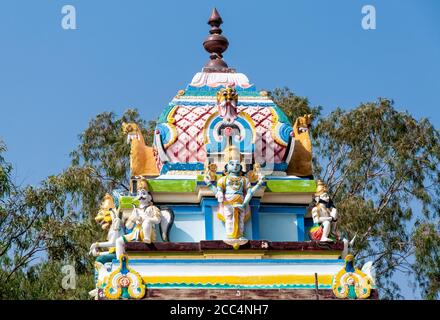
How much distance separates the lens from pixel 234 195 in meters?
17.5

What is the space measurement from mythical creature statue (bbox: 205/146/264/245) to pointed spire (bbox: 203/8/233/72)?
11.2 ft

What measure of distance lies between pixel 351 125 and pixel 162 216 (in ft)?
45.3

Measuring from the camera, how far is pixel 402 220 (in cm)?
2983

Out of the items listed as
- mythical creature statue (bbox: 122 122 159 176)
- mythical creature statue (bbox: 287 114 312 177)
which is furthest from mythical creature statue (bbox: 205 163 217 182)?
mythical creature statue (bbox: 287 114 312 177)

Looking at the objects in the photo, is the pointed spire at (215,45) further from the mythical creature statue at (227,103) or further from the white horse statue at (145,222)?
the white horse statue at (145,222)

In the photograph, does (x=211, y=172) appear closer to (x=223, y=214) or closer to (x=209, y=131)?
(x=223, y=214)

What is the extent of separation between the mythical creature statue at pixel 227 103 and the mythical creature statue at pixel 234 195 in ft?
3.14

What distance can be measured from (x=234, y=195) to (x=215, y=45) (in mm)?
4506

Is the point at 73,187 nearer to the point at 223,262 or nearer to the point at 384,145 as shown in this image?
the point at 384,145

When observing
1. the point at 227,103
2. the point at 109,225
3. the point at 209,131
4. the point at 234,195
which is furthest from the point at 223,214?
the point at 109,225

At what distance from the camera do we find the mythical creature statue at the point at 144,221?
17266 millimetres

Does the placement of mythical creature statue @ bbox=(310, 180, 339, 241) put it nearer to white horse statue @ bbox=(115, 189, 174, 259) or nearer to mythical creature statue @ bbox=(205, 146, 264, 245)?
mythical creature statue @ bbox=(205, 146, 264, 245)
